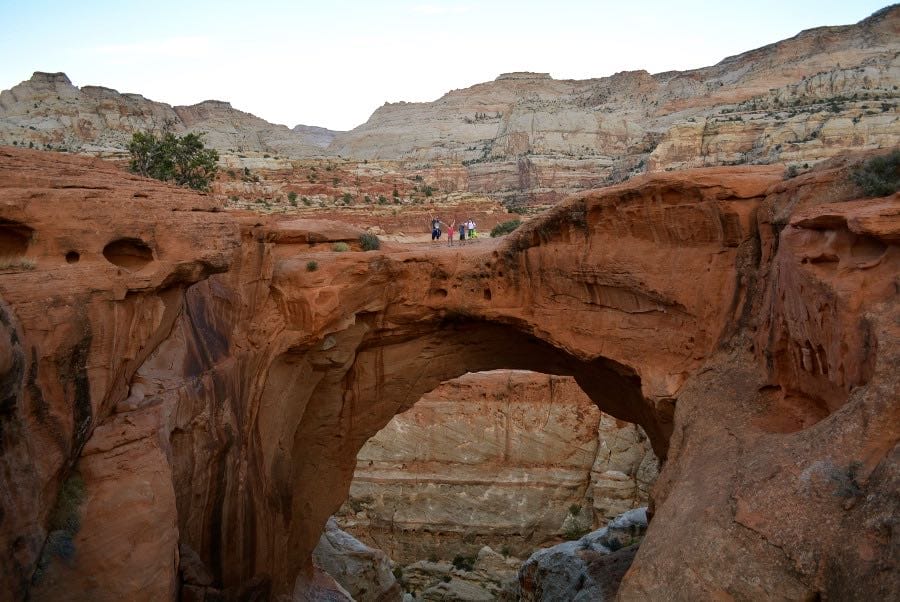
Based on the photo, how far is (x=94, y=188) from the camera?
305 inches

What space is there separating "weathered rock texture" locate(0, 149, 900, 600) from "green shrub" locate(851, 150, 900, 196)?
36 cm

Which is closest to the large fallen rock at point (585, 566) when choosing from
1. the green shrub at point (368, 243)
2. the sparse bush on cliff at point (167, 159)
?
the green shrub at point (368, 243)

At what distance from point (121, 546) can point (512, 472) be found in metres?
19.9

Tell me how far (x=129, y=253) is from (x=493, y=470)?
1973cm

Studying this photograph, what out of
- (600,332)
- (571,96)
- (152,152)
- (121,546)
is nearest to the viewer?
(121,546)

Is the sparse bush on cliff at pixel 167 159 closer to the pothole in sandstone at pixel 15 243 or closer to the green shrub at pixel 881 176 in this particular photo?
the pothole in sandstone at pixel 15 243

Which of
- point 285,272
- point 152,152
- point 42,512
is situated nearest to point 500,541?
point 285,272

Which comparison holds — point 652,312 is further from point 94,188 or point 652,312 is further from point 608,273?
point 94,188

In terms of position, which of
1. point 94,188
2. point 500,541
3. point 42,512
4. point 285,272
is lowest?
point 500,541

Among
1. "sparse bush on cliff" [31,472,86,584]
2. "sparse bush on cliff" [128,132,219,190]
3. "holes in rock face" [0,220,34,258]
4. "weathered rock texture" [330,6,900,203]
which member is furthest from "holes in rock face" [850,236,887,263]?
"weathered rock texture" [330,6,900,203]

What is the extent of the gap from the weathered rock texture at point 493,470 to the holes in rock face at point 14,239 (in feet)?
64.5

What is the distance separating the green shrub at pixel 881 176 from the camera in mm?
7793

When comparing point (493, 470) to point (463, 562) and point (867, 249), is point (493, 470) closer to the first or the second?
point (463, 562)

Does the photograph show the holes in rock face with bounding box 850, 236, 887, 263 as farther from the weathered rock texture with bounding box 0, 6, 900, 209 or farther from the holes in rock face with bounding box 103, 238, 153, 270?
the weathered rock texture with bounding box 0, 6, 900, 209
